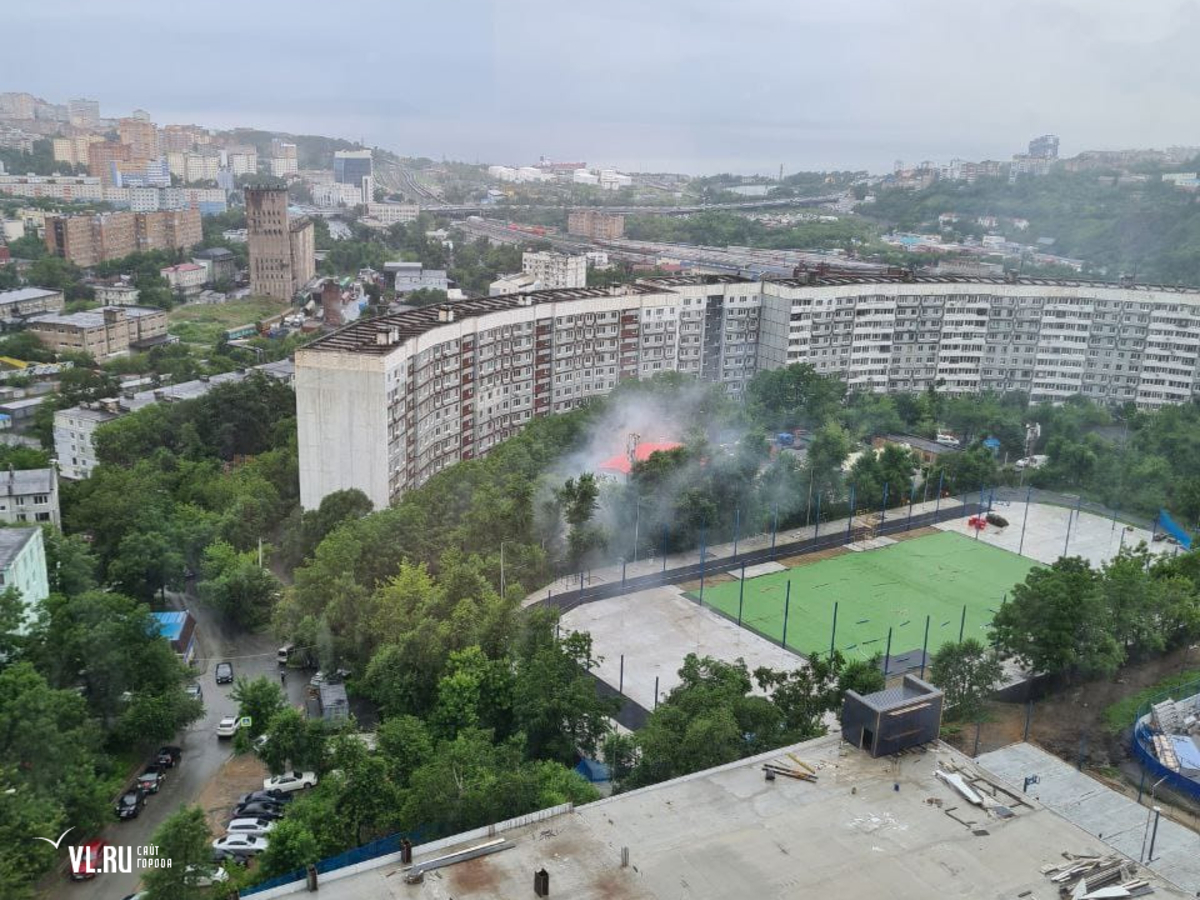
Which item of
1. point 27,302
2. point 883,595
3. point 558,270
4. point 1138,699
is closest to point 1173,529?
point 883,595

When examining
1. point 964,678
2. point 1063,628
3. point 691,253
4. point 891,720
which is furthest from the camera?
point 691,253

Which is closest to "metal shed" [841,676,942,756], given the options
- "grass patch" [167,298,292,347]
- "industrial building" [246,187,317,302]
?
"grass patch" [167,298,292,347]

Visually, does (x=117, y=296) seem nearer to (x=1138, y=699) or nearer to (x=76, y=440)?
(x=76, y=440)

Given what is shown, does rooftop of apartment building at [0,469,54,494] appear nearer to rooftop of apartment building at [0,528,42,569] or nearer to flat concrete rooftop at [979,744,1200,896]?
rooftop of apartment building at [0,528,42,569]

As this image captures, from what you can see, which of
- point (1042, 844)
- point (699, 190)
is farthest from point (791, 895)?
point (699, 190)

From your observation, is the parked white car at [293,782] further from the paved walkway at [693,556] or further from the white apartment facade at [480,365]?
the white apartment facade at [480,365]

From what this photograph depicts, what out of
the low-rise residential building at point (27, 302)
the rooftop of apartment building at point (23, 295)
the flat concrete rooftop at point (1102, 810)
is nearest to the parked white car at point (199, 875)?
the flat concrete rooftop at point (1102, 810)
